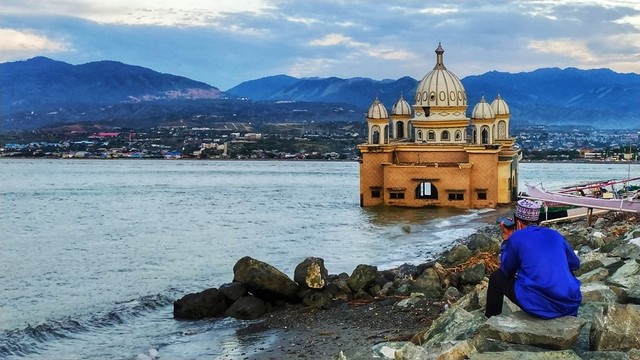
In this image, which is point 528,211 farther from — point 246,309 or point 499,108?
point 499,108

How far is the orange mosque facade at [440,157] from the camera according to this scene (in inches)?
1624

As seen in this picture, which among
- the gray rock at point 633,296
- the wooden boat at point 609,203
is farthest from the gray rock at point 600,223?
the gray rock at point 633,296

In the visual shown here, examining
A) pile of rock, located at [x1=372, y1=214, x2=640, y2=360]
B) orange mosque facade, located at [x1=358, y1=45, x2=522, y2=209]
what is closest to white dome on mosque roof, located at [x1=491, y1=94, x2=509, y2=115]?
orange mosque facade, located at [x1=358, y1=45, x2=522, y2=209]

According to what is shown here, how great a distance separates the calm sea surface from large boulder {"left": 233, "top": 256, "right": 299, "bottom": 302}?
110cm

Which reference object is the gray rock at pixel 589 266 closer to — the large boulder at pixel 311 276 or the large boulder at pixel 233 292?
the large boulder at pixel 311 276

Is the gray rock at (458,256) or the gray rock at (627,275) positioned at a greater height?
the gray rock at (627,275)

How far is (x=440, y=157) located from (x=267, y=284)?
2693 centimetres

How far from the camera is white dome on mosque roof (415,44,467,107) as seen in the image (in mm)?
44344

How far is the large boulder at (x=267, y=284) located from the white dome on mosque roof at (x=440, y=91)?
29439 millimetres

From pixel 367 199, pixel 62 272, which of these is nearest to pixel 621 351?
pixel 62 272

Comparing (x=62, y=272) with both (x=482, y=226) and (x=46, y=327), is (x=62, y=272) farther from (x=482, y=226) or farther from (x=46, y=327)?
(x=482, y=226)

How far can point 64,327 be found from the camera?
1639 centimetres

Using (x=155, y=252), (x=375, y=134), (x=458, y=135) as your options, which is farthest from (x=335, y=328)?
(x=458, y=135)

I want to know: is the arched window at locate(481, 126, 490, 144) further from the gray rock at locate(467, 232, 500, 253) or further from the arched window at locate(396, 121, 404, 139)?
the gray rock at locate(467, 232, 500, 253)
